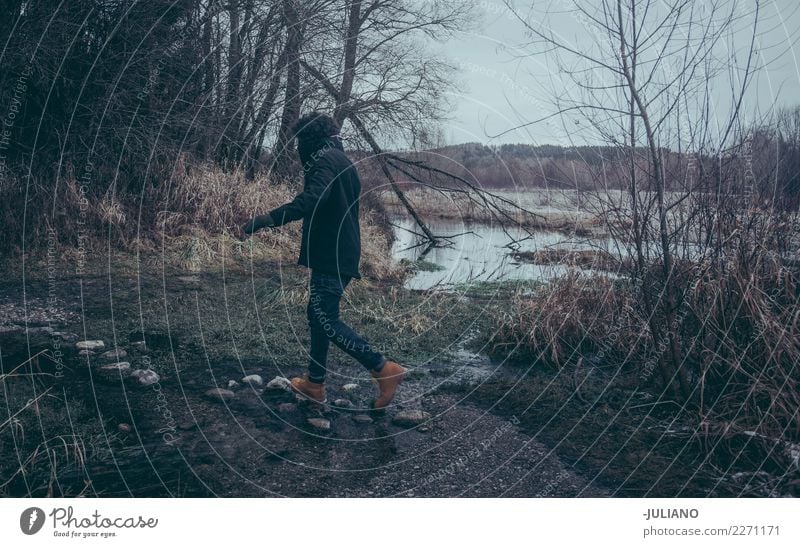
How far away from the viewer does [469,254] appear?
1200cm

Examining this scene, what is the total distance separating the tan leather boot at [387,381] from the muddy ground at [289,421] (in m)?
0.12

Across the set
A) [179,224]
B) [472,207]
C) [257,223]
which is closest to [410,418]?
[257,223]

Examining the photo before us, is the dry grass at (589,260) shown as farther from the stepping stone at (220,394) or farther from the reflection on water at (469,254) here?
the stepping stone at (220,394)

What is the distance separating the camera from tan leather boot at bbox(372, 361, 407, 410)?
451 cm

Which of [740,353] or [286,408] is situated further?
[286,408]

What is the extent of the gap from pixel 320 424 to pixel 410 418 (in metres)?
0.60

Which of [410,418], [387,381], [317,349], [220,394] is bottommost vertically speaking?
[410,418]

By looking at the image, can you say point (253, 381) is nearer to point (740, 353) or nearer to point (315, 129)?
point (315, 129)

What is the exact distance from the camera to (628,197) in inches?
176

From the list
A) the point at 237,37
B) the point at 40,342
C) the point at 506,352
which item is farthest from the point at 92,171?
the point at 506,352

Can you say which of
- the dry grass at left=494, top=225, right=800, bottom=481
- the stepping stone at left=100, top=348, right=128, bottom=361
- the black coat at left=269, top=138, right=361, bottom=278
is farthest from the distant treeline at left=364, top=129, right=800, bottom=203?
the stepping stone at left=100, top=348, right=128, bottom=361

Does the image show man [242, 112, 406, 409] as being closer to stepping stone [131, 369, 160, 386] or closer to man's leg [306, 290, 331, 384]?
man's leg [306, 290, 331, 384]

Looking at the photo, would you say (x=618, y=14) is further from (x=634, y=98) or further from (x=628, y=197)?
(x=628, y=197)
